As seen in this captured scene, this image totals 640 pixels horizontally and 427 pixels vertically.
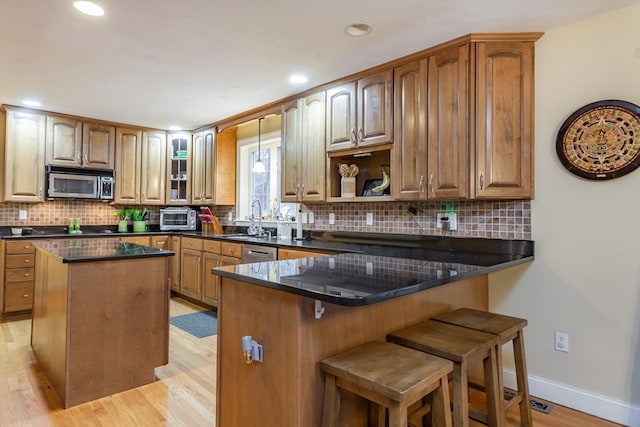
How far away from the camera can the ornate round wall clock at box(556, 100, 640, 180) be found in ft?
6.81

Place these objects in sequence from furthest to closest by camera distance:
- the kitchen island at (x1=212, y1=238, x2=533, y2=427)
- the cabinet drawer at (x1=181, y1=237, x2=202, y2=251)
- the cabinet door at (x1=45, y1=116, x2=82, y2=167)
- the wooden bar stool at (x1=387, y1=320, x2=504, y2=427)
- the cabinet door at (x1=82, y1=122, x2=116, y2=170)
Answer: the cabinet door at (x1=82, y1=122, x2=116, y2=170), the cabinet drawer at (x1=181, y1=237, x2=202, y2=251), the cabinet door at (x1=45, y1=116, x2=82, y2=167), the wooden bar stool at (x1=387, y1=320, x2=504, y2=427), the kitchen island at (x1=212, y1=238, x2=533, y2=427)

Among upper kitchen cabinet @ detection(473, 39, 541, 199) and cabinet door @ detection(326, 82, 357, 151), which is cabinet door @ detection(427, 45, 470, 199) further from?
cabinet door @ detection(326, 82, 357, 151)

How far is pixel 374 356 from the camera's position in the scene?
55.4 inches

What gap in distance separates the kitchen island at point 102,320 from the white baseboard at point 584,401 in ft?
8.22

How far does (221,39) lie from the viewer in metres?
2.51

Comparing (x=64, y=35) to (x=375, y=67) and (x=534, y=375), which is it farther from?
(x=534, y=375)

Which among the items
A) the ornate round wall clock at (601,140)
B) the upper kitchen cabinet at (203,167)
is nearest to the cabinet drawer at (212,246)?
the upper kitchen cabinet at (203,167)

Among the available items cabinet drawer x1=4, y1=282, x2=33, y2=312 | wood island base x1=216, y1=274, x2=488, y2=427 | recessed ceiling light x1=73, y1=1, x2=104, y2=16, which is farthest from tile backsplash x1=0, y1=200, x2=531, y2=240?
recessed ceiling light x1=73, y1=1, x2=104, y2=16

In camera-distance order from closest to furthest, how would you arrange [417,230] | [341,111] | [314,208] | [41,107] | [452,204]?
[452,204], [417,230], [341,111], [314,208], [41,107]

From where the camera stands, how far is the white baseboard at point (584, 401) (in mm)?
2062

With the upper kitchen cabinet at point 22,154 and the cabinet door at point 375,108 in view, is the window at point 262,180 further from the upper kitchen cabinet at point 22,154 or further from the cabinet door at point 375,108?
the upper kitchen cabinet at point 22,154

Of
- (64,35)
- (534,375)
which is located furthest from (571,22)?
(64,35)

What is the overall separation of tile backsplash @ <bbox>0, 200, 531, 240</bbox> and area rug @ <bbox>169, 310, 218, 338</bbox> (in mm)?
1415

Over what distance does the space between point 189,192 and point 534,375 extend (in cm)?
460
